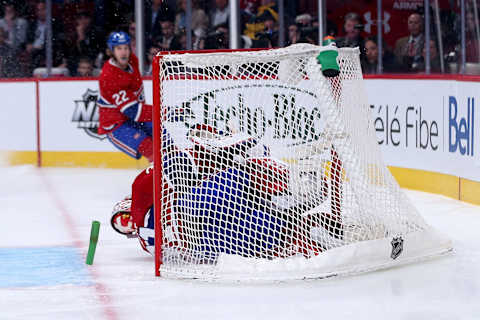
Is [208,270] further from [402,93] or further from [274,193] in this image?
[402,93]

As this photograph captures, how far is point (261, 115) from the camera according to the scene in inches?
150

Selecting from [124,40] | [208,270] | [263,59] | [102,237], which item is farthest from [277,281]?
[124,40]

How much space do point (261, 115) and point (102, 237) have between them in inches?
53.9

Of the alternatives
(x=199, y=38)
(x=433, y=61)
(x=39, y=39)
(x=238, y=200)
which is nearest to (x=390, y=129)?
(x=433, y=61)

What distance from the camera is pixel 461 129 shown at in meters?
5.79

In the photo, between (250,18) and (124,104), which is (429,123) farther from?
(250,18)

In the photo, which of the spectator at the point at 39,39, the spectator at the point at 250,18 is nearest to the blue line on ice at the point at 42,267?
the spectator at the point at 250,18

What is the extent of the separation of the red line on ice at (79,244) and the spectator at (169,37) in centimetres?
180

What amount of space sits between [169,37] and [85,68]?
0.83m

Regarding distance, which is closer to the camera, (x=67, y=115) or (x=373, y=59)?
(x=373, y=59)

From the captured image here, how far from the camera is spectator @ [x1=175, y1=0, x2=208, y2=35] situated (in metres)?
8.80

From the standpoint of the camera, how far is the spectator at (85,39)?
9.02 meters

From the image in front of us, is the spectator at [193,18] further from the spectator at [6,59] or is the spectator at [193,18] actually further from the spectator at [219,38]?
the spectator at [6,59]

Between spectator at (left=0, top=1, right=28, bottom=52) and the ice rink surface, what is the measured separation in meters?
4.38
